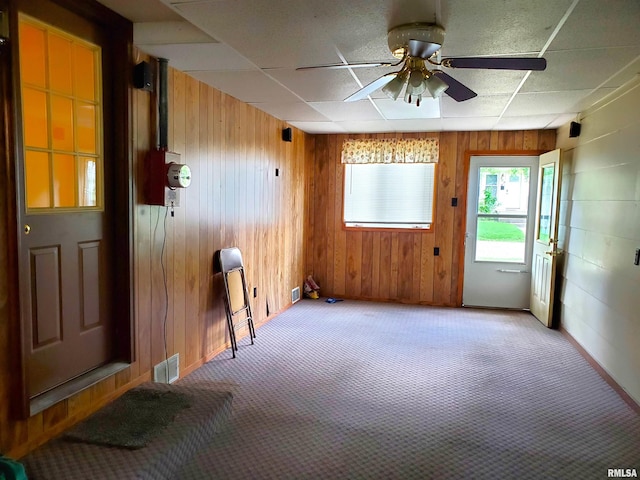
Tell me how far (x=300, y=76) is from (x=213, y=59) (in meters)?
0.66

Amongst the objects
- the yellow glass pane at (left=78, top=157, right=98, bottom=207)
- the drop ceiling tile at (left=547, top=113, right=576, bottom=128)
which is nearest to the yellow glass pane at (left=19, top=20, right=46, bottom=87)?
the yellow glass pane at (left=78, top=157, right=98, bottom=207)

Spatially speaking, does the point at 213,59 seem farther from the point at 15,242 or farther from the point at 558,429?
the point at 558,429

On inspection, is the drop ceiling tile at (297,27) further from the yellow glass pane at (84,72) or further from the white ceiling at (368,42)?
the yellow glass pane at (84,72)

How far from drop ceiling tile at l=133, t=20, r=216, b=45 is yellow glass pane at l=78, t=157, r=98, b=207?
2.59ft

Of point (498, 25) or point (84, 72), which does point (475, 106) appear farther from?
point (84, 72)

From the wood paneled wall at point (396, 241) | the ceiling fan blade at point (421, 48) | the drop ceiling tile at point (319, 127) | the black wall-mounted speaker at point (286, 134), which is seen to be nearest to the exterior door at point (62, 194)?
the ceiling fan blade at point (421, 48)

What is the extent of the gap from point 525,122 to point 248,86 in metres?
3.16

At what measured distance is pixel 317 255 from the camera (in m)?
6.38

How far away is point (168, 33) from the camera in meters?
2.60

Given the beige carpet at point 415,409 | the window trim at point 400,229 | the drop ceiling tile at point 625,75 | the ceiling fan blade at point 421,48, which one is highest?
the drop ceiling tile at point 625,75

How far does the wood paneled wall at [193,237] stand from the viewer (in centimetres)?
238

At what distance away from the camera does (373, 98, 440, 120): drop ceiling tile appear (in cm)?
408

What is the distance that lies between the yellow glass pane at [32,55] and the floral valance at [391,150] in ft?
13.8

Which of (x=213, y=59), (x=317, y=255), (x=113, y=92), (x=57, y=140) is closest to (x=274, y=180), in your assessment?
(x=317, y=255)
